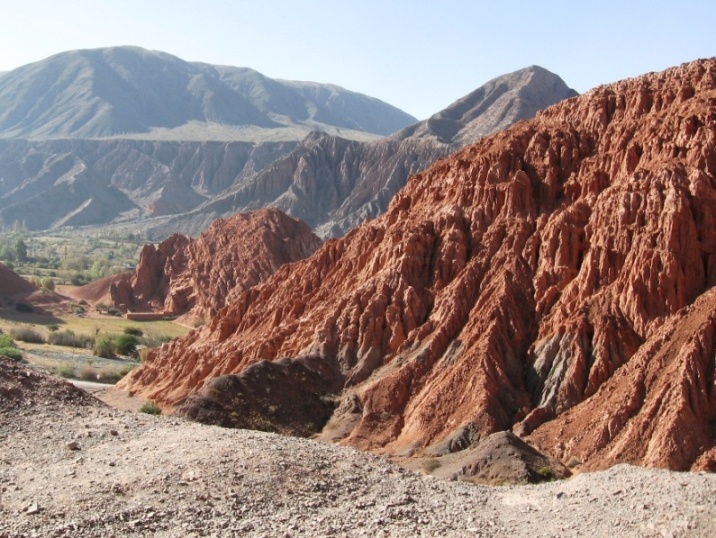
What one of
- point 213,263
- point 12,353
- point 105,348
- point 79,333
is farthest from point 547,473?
point 213,263


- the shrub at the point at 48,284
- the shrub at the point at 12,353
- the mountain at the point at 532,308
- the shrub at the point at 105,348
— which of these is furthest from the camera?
the shrub at the point at 48,284

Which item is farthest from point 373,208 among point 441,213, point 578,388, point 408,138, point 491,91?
point 578,388

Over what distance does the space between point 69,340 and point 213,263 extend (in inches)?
878

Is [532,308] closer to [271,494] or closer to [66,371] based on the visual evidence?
[271,494]

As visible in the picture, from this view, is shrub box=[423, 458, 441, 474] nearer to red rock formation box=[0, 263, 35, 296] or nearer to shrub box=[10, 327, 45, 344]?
shrub box=[10, 327, 45, 344]

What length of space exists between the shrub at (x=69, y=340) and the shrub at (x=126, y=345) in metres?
3.62

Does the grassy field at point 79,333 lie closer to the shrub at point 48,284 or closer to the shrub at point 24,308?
the shrub at point 24,308

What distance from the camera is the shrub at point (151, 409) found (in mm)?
50156

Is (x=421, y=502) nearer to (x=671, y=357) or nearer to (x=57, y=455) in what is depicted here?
(x=57, y=455)

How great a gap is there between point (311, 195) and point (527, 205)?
139157 millimetres

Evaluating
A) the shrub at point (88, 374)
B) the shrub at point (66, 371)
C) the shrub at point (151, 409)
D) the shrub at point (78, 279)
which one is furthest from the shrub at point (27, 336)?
the shrub at point (78, 279)

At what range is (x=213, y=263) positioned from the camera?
104188 mm

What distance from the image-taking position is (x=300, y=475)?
90.5 feet

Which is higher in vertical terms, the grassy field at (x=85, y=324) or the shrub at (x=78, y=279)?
the shrub at (x=78, y=279)
